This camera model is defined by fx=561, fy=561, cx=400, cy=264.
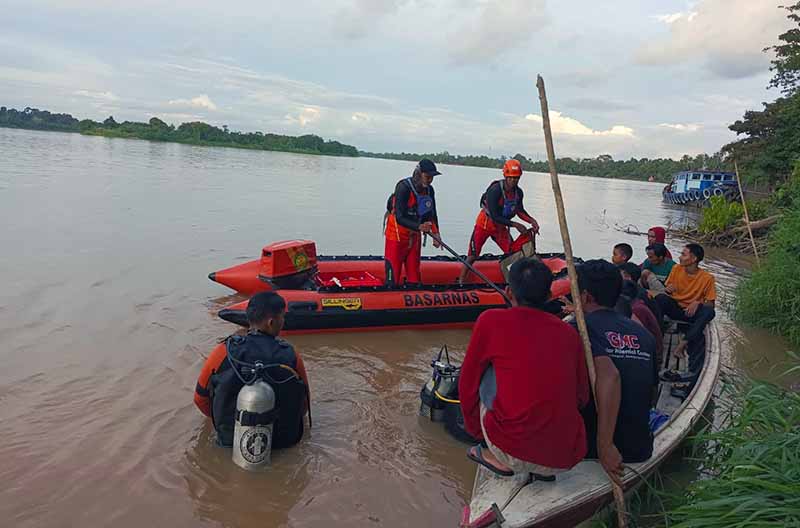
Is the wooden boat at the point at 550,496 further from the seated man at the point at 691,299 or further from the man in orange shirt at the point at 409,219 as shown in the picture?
the man in orange shirt at the point at 409,219

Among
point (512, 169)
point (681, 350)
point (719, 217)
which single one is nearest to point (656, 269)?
point (681, 350)

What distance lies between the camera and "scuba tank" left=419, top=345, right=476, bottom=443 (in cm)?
396

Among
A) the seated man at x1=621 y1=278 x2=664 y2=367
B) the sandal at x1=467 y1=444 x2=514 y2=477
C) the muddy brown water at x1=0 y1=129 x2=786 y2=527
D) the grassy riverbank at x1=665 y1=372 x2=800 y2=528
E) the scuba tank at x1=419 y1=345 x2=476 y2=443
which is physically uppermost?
the seated man at x1=621 y1=278 x2=664 y2=367

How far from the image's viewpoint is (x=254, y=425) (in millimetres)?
3201

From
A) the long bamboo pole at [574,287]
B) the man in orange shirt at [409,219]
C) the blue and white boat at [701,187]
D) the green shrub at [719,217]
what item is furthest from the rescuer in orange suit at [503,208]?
the blue and white boat at [701,187]

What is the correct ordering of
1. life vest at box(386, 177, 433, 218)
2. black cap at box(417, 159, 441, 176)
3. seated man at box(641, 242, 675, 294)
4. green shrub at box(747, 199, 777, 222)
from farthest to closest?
1. green shrub at box(747, 199, 777, 222)
2. life vest at box(386, 177, 433, 218)
3. black cap at box(417, 159, 441, 176)
4. seated man at box(641, 242, 675, 294)

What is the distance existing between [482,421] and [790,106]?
18.4 metres

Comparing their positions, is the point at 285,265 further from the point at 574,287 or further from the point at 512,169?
the point at 574,287

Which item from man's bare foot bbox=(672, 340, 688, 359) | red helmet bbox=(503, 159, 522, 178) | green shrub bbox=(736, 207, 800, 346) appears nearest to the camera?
man's bare foot bbox=(672, 340, 688, 359)

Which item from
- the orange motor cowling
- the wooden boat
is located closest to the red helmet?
the orange motor cowling

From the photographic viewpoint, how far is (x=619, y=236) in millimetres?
18438

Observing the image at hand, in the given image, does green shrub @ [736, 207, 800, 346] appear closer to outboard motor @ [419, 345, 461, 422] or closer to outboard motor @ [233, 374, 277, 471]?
outboard motor @ [419, 345, 461, 422]

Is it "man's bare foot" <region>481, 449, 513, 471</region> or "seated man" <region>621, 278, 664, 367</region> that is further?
"seated man" <region>621, 278, 664, 367</region>

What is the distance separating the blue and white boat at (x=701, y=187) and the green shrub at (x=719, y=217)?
12416 millimetres
